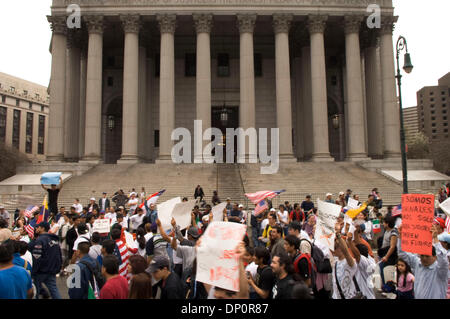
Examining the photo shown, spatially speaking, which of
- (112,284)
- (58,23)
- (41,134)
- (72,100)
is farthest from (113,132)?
(41,134)

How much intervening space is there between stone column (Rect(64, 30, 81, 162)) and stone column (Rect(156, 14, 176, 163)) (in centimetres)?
929

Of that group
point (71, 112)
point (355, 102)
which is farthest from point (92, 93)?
point (355, 102)

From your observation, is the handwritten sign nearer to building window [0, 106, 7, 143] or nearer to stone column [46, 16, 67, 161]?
stone column [46, 16, 67, 161]

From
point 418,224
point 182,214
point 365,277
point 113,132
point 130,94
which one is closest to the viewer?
point 418,224

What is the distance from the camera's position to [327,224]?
7055mm

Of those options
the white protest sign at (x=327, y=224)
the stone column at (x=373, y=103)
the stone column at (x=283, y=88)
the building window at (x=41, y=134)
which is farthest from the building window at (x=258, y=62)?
the building window at (x=41, y=134)

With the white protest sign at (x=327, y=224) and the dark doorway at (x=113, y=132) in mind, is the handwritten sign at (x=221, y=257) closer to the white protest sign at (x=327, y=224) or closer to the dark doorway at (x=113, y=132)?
the white protest sign at (x=327, y=224)

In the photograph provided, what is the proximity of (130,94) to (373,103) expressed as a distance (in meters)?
23.5

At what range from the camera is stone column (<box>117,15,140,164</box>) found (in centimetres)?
3350

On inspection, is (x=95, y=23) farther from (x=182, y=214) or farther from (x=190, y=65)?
(x=182, y=214)

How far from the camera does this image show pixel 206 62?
33969 mm

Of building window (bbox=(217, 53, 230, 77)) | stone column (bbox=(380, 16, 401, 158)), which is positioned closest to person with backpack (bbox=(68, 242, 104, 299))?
stone column (bbox=(380, 16, 401, 158))

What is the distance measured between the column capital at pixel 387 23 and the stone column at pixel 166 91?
63.4 feet
